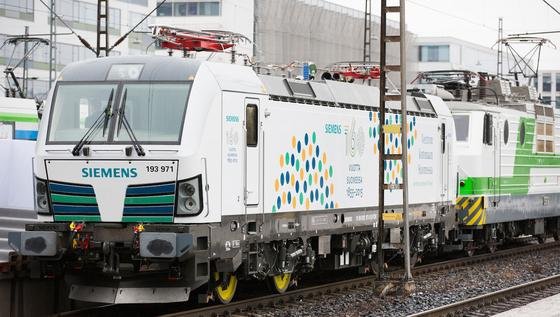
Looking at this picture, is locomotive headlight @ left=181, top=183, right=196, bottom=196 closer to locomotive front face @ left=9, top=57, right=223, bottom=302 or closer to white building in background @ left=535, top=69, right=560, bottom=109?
locomotive front face @ left=9, top=57, right=223, bottom=302

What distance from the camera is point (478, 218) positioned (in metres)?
24.0

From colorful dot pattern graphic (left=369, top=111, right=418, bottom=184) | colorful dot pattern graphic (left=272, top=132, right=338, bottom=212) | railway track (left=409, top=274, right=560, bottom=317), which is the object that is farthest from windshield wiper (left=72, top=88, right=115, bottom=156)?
colorful dot pattern graphic (left=369, top=111, right=418, bottom=184)

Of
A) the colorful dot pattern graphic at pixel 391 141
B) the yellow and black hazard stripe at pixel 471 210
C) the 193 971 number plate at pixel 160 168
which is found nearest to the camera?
the 193 971 number plate at pixel 160 168

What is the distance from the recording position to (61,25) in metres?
61.6

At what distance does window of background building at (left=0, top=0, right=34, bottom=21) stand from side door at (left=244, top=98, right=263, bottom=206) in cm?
4625

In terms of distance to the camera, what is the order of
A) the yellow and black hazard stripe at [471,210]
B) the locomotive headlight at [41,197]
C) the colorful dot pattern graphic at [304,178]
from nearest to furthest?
the locomotive headlight at [41,197] < the colorful dot pattern graphic at [304,178] < the yellow and black hazard stripe at [471,210]

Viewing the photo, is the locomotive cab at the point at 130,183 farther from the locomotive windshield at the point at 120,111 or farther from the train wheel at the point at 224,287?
the train wheel at the point at 224,287

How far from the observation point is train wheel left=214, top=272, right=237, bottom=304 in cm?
1466

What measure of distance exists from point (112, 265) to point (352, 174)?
604 centimetres

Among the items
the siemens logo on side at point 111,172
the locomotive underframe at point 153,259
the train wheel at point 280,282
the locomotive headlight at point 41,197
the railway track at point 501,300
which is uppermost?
the siemens logo on side at point 111,172

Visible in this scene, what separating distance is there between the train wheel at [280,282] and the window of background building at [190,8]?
57.3 m

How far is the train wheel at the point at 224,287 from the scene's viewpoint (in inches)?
577

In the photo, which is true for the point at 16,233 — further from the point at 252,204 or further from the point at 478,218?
the point at 478,218

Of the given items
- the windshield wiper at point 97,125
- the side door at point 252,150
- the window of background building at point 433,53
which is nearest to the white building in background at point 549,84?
the window of background building at point 433,53
